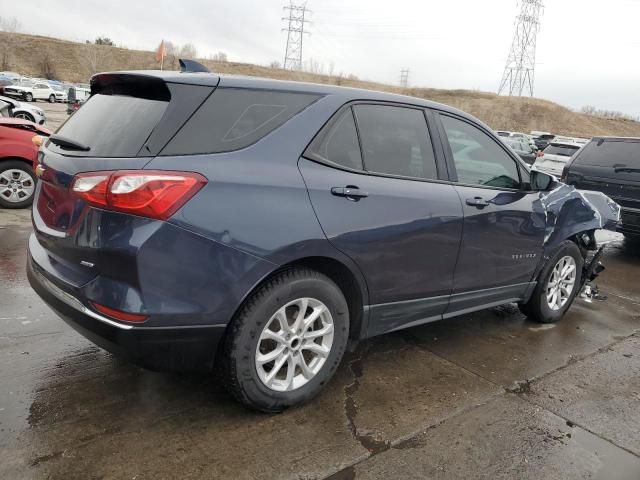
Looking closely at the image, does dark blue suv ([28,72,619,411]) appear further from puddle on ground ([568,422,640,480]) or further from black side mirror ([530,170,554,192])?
puddle on ground ([568,422,640,480])

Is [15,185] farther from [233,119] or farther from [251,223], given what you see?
[251,223]

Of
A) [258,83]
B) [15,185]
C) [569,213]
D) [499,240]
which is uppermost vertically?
[258,83]

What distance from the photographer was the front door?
3.62 metres

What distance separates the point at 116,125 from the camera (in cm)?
266

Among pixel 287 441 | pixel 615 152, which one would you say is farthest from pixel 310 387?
pixel 615 152

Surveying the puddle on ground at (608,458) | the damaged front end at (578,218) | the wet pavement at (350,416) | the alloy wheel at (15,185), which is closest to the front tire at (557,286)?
the damaged front end at (578,218)

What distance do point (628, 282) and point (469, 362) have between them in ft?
12.8

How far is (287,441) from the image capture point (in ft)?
8.82

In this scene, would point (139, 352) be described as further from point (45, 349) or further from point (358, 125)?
point (358, 125)

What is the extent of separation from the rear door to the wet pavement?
503 mm

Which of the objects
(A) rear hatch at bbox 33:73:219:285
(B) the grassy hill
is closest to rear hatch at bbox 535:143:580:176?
(A) rear hatch at bbox 33:73:219:285

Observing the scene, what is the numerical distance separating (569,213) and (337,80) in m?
81.3

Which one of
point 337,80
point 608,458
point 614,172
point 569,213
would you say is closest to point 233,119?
point 608,458

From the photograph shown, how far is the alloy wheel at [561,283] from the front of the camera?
4.68 meters
